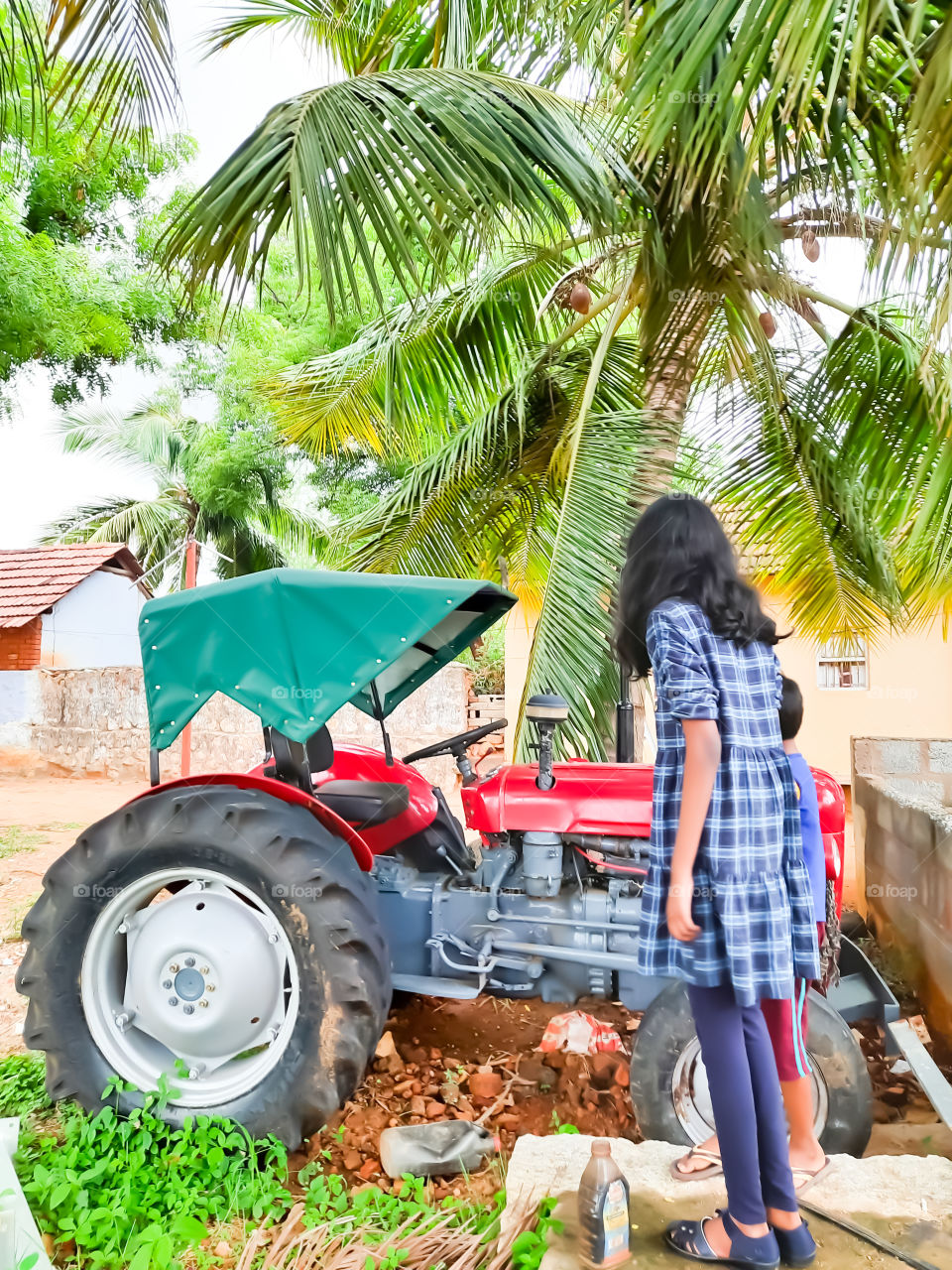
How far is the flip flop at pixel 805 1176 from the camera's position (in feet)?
6.87

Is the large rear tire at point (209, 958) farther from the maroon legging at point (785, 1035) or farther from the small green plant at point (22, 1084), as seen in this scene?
the maroon legging at point (785, 1035)

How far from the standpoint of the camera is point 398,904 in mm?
3080

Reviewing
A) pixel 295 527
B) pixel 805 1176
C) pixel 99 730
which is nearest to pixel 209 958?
pixel 805 1176

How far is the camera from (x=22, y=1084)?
3062 millimetres

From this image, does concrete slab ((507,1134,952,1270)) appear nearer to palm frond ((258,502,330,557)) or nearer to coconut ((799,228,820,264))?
coconut ((799,228,820,264))

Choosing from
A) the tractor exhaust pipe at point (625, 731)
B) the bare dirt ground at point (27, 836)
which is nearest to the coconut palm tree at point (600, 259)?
the tractor exhaust pipe at point (625, 731)

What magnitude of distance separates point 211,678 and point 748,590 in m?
1.68

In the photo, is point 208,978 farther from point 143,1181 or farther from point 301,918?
point 143,1181

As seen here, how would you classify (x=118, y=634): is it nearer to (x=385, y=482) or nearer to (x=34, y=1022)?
(x=385, y=482)

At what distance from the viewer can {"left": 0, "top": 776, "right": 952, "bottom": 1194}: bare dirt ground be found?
2795 mm

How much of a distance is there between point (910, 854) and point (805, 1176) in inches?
76.5

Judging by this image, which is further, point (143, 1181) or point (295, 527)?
point (295, 527)

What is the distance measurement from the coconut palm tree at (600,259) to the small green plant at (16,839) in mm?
4019

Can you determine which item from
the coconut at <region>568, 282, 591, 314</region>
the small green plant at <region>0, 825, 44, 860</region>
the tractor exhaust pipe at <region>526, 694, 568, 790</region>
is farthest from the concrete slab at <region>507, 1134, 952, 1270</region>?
the small green plant at <region>0, 825, 44, 860</region>
